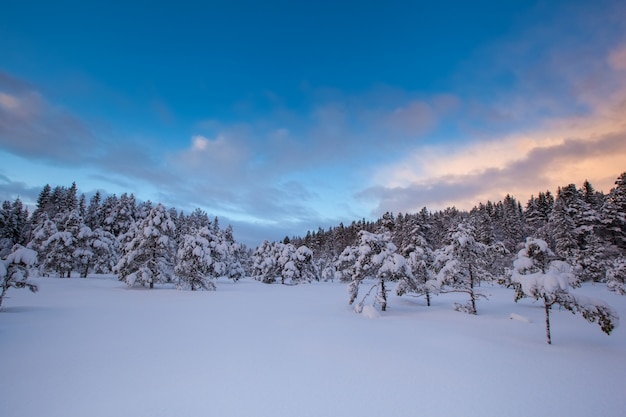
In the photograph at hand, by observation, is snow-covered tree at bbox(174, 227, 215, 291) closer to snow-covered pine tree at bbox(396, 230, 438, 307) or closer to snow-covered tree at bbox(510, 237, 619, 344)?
snow-covered pine tree at bbox(396, 230, 438, 307)

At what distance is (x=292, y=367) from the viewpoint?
9492 mm

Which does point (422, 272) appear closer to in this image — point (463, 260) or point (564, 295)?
point (463, 260)

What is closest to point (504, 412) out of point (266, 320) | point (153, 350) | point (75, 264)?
point (153, 350)

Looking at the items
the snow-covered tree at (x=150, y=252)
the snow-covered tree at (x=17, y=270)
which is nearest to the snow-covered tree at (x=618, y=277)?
the snow-covered tree at (x=150, y=252)

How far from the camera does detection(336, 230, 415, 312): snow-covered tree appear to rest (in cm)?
2145

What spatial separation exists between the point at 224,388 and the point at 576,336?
765 inches

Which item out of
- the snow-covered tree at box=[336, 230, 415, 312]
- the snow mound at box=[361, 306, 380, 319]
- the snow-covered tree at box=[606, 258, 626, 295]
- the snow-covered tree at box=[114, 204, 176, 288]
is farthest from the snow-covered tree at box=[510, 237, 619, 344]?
the snow-covered tree at box=[114, 204, 176, 288]

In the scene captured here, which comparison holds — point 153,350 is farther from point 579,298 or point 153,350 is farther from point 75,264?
point 75,264

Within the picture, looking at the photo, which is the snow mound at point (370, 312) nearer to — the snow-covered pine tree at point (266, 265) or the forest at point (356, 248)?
the forest at point (356, 248)

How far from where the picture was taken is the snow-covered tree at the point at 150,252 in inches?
1254

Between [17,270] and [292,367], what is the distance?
17.2 meters

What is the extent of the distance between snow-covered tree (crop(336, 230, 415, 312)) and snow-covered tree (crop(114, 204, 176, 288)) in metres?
22.4

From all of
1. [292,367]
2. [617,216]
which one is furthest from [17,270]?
[617,216]

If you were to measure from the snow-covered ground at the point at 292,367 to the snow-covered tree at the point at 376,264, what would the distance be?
4.68 meters
